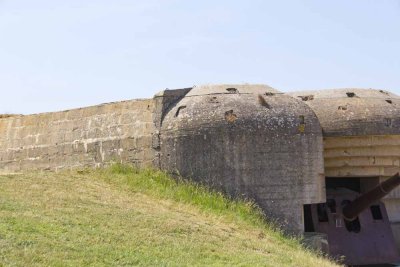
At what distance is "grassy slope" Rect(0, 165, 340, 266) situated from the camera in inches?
289

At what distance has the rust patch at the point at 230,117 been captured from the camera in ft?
37.8

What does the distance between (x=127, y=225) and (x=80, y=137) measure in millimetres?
5184

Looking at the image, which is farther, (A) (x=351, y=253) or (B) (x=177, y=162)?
(A) (x=351, y=253)

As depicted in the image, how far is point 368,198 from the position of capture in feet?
41.3

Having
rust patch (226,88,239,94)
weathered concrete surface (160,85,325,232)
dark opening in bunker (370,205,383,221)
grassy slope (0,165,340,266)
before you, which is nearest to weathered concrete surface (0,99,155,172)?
grassy slope (0,165,340,266)

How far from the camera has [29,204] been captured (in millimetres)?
9305

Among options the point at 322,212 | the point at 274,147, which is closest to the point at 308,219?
the point at 322,212

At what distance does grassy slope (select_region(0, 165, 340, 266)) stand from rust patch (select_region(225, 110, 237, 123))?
1242 millimetres

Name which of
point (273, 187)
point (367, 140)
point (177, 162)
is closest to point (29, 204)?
point (177, 162)

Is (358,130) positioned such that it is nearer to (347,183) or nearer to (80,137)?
(347,183)

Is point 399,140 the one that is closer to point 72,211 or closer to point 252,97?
point 252,97

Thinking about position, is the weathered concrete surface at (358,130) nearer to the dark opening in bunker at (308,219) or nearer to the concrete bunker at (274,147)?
the concrete bunker at (274,147)

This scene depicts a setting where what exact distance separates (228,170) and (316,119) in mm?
1831

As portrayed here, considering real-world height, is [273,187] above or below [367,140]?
below
